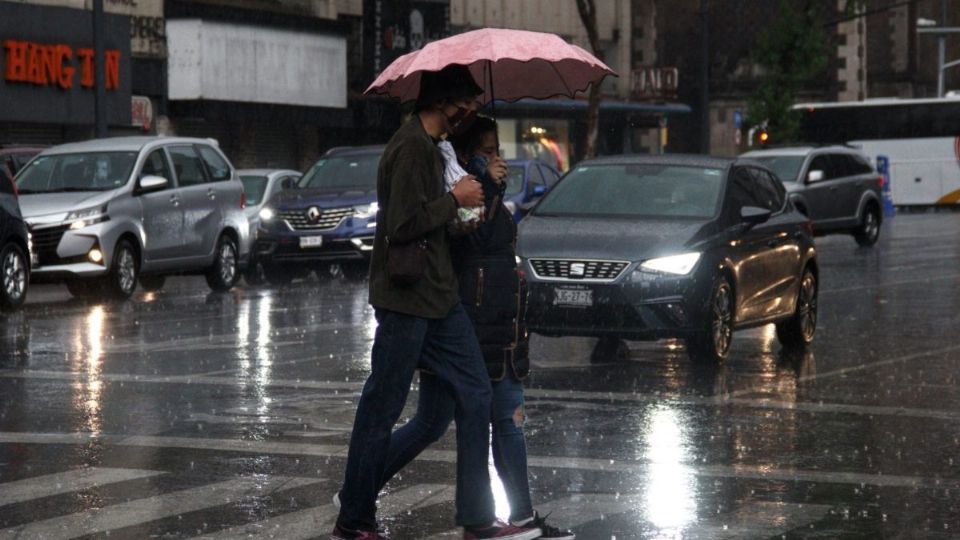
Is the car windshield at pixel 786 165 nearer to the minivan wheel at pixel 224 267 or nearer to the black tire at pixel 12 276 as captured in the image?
the minivan wheel at pixel 224 267

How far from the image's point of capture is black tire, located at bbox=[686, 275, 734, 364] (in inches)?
580

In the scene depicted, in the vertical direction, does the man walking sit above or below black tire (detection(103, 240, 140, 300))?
above

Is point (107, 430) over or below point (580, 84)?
below

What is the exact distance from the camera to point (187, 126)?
43.1 metres

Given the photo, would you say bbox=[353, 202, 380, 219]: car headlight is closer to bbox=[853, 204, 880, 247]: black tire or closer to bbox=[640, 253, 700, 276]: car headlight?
bbox=[640, 253, 700, 276]: car headlight

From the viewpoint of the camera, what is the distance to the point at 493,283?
7883 millimetres

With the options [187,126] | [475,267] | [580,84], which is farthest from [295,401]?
[187,126]

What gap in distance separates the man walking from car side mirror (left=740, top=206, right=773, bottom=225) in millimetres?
8034

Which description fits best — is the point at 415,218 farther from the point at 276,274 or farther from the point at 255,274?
the point at 255,274

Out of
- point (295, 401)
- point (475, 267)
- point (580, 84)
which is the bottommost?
point (295, 401)

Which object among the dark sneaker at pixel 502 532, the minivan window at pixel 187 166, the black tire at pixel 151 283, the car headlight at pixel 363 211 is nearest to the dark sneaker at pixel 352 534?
the dark sneaker at pixel 502 532

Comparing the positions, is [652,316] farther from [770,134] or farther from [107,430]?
[770,134]

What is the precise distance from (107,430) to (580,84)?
3.73 m

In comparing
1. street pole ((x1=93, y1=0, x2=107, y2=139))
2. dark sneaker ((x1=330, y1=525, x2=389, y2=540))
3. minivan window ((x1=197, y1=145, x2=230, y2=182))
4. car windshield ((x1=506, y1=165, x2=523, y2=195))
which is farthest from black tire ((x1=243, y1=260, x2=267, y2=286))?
dark sneaker ((x1=330, y1=525, x2=389, y2=540))
